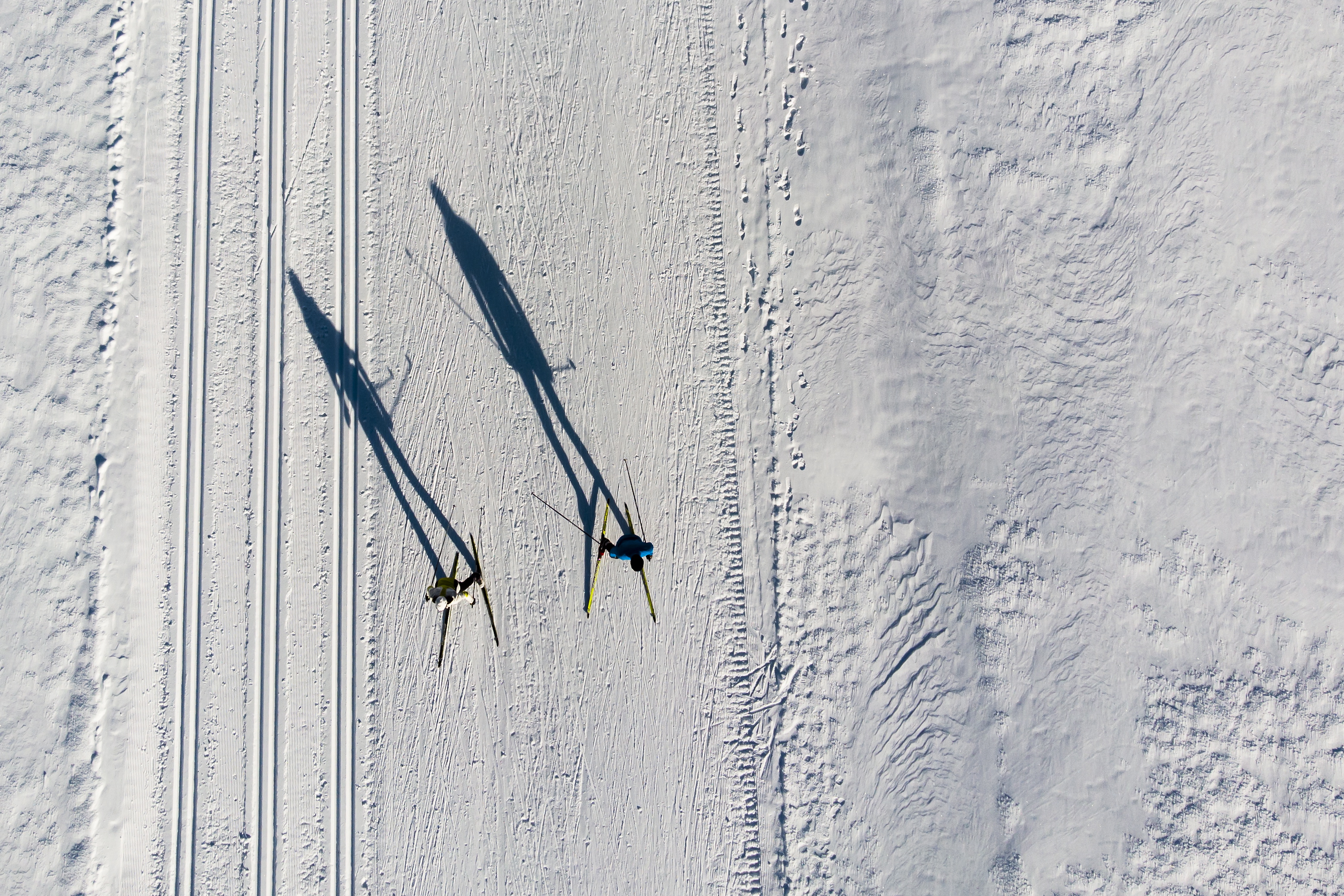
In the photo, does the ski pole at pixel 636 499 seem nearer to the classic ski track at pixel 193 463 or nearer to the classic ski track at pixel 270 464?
the classic ski track at pixel 270 464

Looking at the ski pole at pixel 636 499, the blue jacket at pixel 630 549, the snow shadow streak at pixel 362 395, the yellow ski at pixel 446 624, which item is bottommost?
the yellow ski at pixel 446 624

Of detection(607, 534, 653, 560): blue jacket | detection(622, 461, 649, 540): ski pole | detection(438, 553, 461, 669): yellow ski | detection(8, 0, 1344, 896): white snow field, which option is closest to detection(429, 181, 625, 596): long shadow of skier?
detection(8, 0, 1344, 896): white snow field

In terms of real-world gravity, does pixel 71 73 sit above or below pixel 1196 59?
above

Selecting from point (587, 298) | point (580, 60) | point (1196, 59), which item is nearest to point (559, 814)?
point (587, 298)

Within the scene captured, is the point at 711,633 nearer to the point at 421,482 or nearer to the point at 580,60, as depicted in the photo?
the point at 421,482

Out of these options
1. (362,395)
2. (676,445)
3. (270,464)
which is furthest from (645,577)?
(270,464)

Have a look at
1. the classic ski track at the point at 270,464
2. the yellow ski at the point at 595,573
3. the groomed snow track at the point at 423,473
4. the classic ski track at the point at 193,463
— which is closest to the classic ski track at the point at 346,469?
the groomed snow track at the point at 423,473
